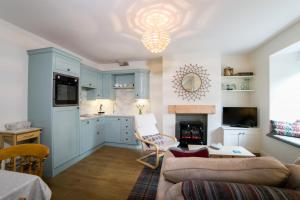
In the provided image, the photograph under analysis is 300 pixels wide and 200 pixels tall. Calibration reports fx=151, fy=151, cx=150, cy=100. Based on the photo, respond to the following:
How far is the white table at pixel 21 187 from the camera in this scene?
0.84m

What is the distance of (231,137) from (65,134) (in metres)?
3.59

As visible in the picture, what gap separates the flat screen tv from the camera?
363 centimetres

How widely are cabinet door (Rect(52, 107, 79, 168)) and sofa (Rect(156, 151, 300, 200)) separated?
231 cm

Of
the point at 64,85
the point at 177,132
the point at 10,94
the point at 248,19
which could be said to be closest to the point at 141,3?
the point at 248,19

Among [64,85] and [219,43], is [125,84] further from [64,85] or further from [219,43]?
[219,43]

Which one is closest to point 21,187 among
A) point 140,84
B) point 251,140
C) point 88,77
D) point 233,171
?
point 233,171

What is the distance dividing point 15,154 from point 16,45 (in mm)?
2088

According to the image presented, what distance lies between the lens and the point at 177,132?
412 centimetres

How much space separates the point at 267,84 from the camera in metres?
3.26

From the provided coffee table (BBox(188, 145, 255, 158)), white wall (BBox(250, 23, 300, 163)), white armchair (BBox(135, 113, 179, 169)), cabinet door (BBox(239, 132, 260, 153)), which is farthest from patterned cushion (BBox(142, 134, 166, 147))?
white wall (BBox(250, 23, 300, 163))

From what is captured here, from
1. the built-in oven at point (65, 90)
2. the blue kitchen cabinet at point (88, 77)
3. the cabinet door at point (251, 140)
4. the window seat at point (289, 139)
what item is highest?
the blue kitchen cabinet at point (88, 77)

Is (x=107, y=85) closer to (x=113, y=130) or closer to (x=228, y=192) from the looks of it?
(x=113, y=130)

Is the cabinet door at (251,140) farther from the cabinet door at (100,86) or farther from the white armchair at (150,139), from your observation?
the cabinet door at (100,86)

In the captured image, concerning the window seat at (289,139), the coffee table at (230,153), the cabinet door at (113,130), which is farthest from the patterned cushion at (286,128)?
the cabinet door at (113,130)
